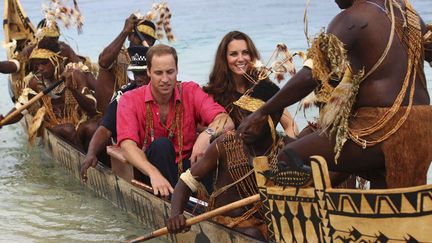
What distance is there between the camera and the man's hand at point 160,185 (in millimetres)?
6711

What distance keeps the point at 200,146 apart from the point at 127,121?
629mm

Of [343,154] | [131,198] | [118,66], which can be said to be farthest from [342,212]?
[118,66]

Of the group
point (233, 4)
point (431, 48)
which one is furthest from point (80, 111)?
point (233, 4)

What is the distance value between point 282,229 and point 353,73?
3.11 ft

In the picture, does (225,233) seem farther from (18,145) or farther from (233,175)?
(18,145)

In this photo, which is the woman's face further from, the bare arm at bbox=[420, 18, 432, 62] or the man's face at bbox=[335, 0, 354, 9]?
the man's face at bbox=[335, 0, 354, 9]

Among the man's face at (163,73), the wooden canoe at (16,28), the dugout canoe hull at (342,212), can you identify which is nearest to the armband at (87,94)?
the man's face at (163,73)

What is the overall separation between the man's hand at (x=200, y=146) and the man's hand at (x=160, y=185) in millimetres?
258

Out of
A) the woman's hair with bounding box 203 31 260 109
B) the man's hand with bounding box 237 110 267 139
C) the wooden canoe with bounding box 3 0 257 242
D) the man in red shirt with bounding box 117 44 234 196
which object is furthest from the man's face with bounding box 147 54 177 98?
the man's hand with bounding box 237 110 267 139

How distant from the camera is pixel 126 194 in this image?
7777 millimetres

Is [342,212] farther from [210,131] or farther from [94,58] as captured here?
[94,58]

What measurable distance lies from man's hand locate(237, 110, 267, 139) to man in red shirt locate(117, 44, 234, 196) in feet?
4.13

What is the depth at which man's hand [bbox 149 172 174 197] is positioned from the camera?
6711mm

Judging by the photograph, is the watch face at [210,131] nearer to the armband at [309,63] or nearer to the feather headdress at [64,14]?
the armband at [309,63]
